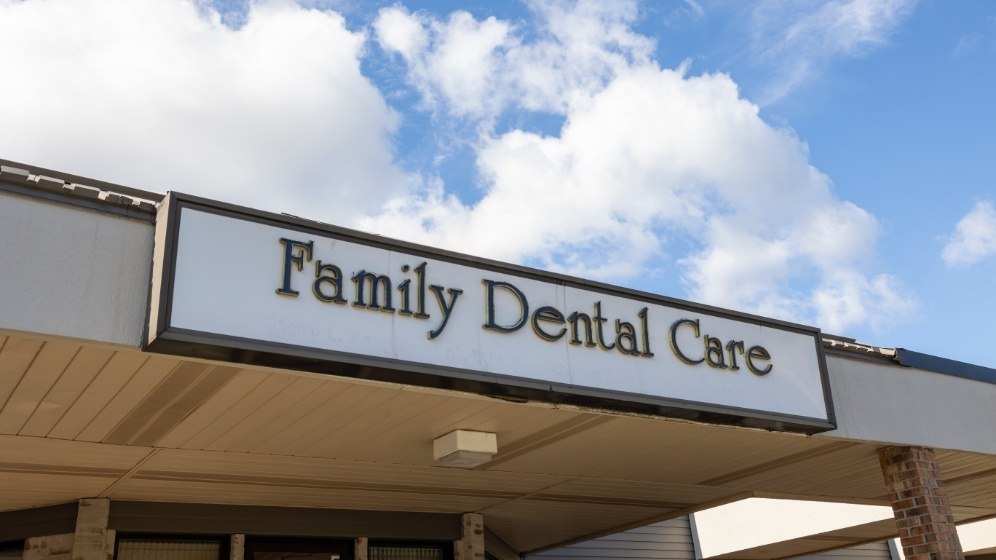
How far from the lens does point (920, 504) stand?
9078 millimetres

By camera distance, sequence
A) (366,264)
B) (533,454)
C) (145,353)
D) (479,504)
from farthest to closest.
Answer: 1. (479,504)
2. (533,454)
3. (366,264)
4. (145,353)

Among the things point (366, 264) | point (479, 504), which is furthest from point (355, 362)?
point (479, 504)

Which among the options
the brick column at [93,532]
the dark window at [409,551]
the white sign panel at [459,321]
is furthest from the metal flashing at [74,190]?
the dark window at [409,551]

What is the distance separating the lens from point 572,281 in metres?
7.27

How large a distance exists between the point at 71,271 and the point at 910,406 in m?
7.94

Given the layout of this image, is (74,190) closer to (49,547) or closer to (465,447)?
(465,447)

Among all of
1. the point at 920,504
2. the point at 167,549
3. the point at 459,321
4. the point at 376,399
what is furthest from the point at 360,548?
the point at 920,504

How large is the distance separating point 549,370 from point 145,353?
286 cm

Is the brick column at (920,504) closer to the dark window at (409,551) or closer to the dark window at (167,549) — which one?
the dark window at (409,551)

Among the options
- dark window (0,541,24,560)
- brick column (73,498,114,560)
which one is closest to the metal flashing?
brick column (73,498,114,560)

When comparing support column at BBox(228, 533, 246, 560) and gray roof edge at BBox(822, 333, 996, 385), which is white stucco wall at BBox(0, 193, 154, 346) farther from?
gray roof edge at BBox(822, 333, 996, 385)

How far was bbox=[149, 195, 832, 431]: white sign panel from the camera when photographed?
568 cm

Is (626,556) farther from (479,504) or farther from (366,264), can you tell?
(366,264)

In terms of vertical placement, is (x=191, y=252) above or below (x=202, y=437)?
above
